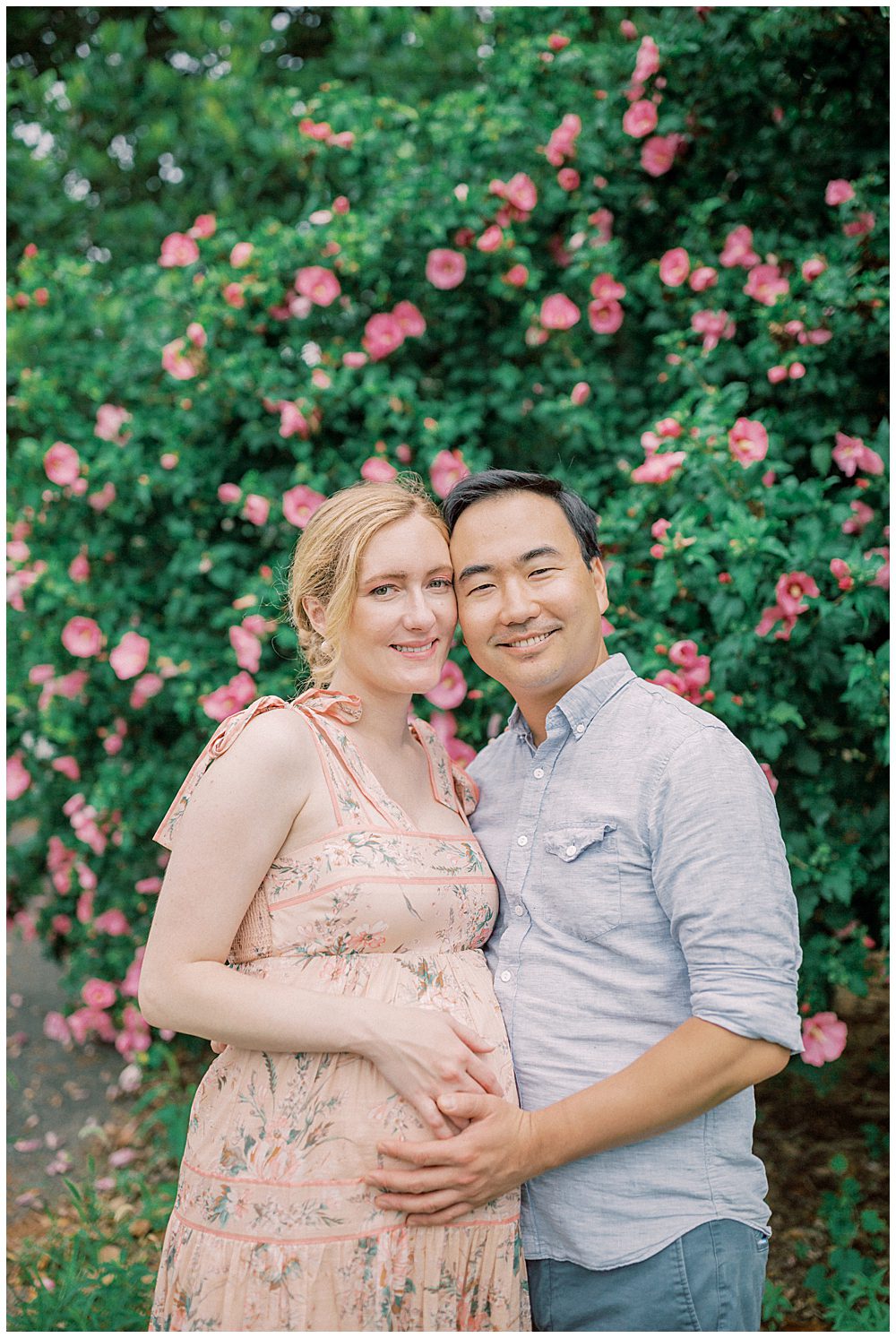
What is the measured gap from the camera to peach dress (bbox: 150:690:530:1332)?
5.76 ft

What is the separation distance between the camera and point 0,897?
369cm

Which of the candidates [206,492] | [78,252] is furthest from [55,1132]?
[78,252]

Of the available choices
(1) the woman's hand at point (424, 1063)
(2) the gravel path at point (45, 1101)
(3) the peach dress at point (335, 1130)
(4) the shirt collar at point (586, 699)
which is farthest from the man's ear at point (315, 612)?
(2) the gravel path at point (45, 1101)

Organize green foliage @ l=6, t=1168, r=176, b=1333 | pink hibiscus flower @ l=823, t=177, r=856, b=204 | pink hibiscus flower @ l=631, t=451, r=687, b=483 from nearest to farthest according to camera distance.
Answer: green foliage @ l=6, t=1168, r=176, b=1333 → pink hibiscus flower @ l=631, t=451, r=687, b=483 → pink hibiscus flower @ l=823, t=177, r=856, b=204

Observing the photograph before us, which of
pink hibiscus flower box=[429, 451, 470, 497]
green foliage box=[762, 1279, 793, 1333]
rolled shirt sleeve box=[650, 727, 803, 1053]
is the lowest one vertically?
green foliage box=[762, 1279, 793, 1333]

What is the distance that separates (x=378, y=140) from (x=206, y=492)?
53.0 inches

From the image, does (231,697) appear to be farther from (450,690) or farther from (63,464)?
(63,464)

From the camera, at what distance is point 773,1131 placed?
3.75 m

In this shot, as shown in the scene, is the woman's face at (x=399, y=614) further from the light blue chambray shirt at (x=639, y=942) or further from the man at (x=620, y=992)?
the light blue chambray shirt at (x=639, y=942)

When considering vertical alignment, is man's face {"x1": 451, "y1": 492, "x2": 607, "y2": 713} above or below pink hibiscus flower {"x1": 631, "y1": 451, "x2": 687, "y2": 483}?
below

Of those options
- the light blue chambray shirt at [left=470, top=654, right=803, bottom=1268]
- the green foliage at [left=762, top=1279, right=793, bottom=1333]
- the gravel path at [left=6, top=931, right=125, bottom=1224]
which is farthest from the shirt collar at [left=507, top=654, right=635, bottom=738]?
the gravel path at [left=6, top=931, right=125, bottom=1224]

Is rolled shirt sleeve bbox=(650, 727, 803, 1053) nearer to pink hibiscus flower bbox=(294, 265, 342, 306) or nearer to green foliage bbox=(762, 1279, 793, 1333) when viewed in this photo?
green foliage bbox=(762, 1279, 793, 1333)

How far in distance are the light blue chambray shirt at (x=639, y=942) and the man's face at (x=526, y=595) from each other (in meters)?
0.09

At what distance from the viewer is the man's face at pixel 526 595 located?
210 centimetres
